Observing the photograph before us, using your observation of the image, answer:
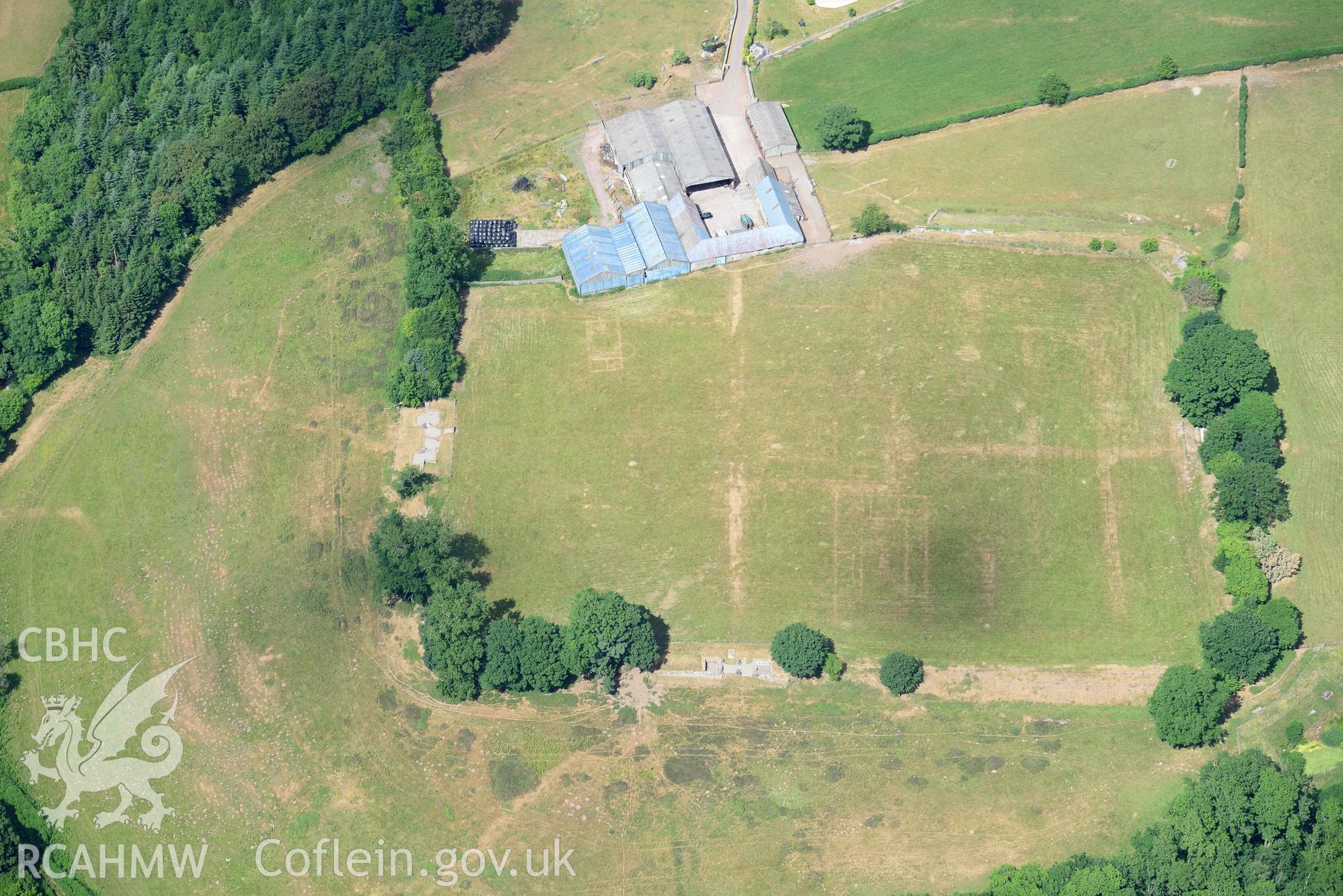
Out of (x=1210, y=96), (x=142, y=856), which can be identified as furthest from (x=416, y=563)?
(x=1210, y=96)

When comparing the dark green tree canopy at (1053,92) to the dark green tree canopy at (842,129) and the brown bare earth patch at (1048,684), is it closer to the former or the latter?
the dark green tree canopy at (842,129)

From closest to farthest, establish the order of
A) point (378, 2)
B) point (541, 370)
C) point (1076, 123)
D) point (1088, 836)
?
point (1088, 836), point (541, 370), point (1076, 123), point (378, 2)

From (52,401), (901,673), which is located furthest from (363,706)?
(52,401)

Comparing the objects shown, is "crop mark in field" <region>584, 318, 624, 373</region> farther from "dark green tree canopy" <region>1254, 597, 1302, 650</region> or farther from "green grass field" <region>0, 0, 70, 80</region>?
"green grass field" <region>0, 0, 70, 80</region>

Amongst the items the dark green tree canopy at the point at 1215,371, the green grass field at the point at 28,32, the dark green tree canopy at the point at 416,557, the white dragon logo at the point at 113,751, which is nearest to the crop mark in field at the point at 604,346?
the dark green tree canopy at the point at 416,557

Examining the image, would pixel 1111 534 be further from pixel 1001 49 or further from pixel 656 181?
pixel 656 181

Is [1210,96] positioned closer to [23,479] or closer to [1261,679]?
[1261,679]

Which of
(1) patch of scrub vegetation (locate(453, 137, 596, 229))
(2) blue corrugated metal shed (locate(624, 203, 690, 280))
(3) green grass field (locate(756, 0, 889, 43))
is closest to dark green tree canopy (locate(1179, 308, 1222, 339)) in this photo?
(2) blue corrugated metal shed (locate(624, 203, 690, 280))

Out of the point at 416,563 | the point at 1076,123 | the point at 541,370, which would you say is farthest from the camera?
the point at 1076,123
